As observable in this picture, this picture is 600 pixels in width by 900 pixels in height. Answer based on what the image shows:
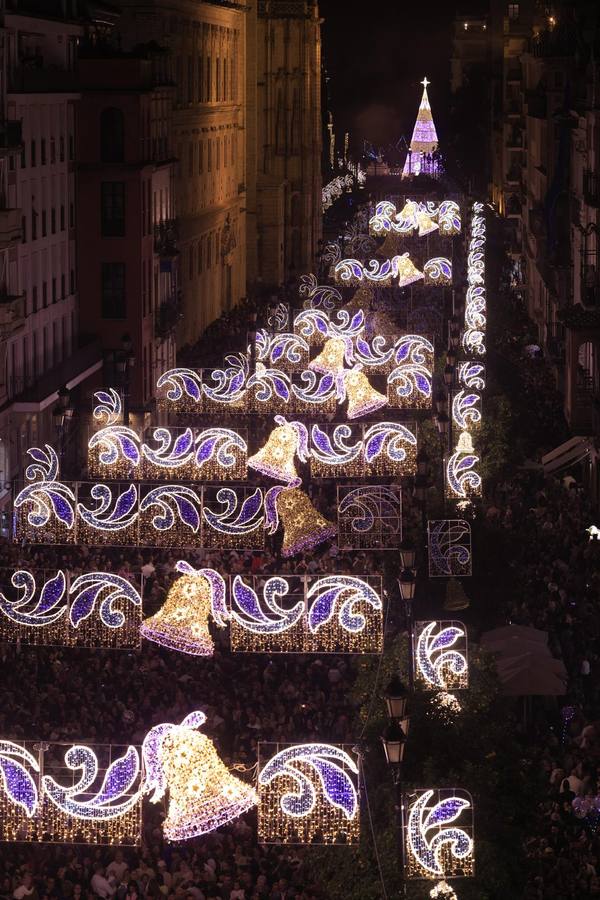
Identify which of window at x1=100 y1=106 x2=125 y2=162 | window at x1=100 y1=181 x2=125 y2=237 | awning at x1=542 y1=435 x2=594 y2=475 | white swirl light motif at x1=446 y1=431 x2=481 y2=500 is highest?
window at x1=100 y1=106 x2=125 y2=162

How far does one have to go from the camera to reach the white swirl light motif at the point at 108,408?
160 ft

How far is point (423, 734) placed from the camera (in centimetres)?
2480

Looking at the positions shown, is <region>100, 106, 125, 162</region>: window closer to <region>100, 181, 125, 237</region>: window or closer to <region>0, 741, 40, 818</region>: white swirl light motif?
<region>100, 181, 125, 237</region>: window

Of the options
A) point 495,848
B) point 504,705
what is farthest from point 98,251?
point 495,848

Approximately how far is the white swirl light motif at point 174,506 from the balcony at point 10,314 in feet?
37.6

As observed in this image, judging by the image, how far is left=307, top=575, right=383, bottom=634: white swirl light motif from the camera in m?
30.2

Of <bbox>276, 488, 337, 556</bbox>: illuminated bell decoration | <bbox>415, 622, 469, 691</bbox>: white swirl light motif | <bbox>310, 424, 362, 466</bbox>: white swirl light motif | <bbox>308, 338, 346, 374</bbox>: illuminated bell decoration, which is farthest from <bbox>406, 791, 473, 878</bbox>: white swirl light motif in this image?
<bbox>308, 338, 346, 374</bbox>: illuminated bell decoration

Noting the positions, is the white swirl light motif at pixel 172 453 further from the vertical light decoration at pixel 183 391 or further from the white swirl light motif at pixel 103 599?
the white swirl light motif at pixel 103 599

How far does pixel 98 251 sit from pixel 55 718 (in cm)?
3322

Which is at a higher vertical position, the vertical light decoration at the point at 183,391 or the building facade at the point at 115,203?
the building facade at the point at 115,203

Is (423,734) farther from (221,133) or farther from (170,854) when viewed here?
(221,133)

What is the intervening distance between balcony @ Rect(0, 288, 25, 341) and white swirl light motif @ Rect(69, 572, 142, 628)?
18.0 metres

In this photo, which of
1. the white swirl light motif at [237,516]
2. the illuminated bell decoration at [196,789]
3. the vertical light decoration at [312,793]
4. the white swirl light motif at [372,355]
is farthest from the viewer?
the white swirl light motif at [372,355]

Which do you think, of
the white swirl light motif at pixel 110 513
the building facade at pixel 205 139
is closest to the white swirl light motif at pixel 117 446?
the white swirl light motif at pixel 110 513
